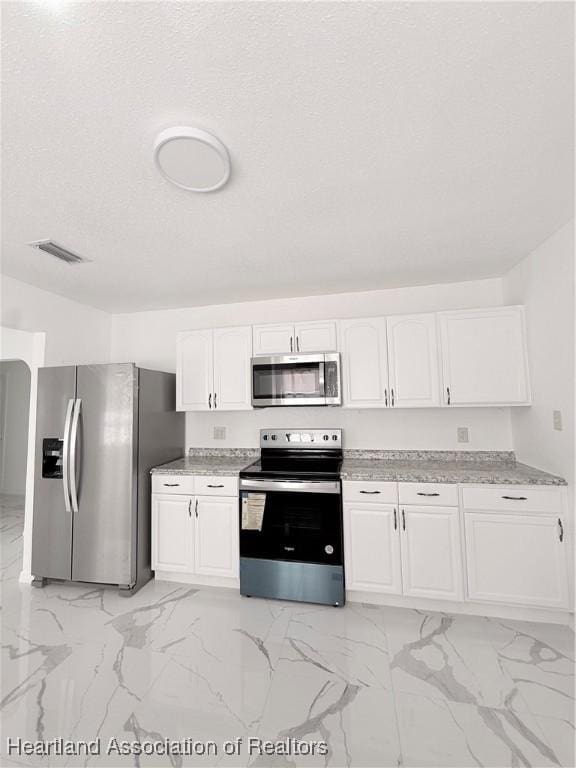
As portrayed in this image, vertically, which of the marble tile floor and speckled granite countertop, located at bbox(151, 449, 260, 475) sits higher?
speckled granite countertop, located at bbox(151, 449, 260, 475)

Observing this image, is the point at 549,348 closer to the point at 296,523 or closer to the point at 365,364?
the point at 365,364

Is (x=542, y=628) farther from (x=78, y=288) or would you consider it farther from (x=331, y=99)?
(x=78, y=288)

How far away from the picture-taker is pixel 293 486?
251 cm

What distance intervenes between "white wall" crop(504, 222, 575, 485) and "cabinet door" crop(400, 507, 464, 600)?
78 cm

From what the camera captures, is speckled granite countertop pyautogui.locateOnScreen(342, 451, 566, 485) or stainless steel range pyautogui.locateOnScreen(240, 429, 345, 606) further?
stainless steel range pyautogui.locateOnScreen(240, 429, 345, 606)

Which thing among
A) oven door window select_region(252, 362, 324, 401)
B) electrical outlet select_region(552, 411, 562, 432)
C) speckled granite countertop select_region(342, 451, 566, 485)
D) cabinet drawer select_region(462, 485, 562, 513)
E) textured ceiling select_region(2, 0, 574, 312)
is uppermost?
textured ceiling select_region(2, 0, 574, 312)

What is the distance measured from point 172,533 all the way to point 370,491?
1606 mm

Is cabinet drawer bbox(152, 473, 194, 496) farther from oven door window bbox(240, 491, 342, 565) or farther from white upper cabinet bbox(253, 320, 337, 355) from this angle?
white upper cabinet bbox(253, 320, 337, 355)

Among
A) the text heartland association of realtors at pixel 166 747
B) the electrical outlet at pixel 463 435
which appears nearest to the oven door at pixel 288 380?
the electrical outlet at pixel 463 435

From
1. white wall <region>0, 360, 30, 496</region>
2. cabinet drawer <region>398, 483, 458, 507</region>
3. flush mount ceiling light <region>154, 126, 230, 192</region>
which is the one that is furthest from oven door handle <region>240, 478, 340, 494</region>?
white wall <region>0, 360, 30, 496</region>

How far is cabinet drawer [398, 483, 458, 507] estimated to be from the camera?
232cm

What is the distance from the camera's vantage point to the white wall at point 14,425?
17.8 ft

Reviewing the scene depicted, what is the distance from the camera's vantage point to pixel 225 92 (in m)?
1.13

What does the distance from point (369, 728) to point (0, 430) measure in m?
6.47
